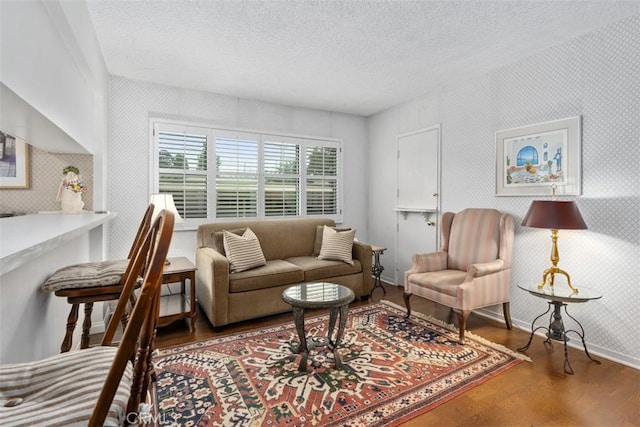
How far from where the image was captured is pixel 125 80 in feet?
11.3

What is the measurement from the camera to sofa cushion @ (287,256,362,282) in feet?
11.2

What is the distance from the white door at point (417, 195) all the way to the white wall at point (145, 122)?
4.79ft

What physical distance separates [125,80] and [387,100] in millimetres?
3127

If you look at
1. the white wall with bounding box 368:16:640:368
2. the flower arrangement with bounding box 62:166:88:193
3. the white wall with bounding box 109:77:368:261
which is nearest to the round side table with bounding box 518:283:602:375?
the white wall with bounding box 368:16:640:368

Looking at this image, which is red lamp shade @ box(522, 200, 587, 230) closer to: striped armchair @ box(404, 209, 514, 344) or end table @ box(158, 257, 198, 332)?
striped armchair @ box(404, 209, 514, 344)

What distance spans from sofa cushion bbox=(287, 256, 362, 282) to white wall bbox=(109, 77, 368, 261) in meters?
1.39

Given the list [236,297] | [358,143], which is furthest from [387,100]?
[236,297]

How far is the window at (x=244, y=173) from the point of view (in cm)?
371

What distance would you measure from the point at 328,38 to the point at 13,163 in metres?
2.48

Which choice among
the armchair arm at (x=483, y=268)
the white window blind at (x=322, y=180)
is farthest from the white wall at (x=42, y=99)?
the armchair arm at (x=483, y=268)

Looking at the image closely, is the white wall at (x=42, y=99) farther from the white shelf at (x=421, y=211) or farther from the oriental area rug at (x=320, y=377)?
the white shelf at (x=421, y=211)

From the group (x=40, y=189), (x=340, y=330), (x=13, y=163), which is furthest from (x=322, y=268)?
(x=13, y=163)

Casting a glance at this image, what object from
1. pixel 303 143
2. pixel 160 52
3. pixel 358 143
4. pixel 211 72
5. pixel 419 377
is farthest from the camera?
pixel 358 143

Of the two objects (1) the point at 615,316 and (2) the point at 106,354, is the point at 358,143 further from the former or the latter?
(2) the point at 106,354
